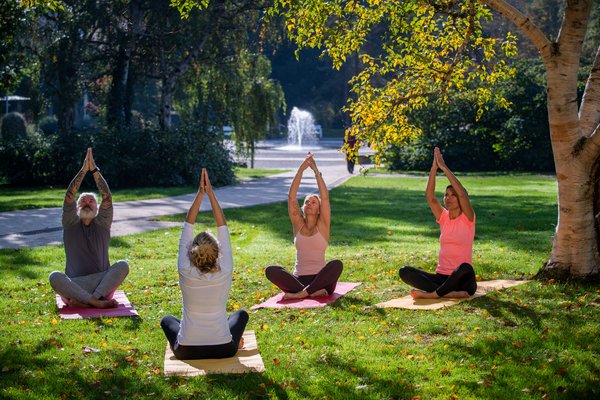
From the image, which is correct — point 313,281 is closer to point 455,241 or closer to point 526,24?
point 455,241

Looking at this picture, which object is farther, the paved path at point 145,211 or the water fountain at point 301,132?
the water fountain at point 301,132

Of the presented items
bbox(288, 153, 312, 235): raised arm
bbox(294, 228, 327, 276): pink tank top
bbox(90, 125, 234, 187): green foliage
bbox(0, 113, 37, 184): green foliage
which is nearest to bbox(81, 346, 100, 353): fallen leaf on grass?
bbox(288, 153, 312, 235): raised arm

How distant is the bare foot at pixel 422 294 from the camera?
9.71 metres

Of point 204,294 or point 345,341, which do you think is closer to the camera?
point 204,294

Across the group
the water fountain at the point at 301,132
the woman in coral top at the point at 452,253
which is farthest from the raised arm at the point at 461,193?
the water fountain at the point at 301,132

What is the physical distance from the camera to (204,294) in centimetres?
716

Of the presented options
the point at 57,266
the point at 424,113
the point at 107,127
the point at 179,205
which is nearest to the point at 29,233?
the point at 57,266

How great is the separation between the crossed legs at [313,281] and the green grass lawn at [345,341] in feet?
1.07

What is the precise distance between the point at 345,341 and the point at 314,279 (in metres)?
2.22

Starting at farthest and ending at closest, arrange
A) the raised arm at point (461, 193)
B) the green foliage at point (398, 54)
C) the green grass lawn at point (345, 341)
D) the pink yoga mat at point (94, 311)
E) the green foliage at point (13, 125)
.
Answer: the green foliage at point (13, 125) < the green foliage at point (398, 54) < the raised arm at point (461, 193) < the pink yoga mat at point (94, 311) < the green grass lawn at point (345, 341)

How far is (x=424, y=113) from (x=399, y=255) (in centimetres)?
2348

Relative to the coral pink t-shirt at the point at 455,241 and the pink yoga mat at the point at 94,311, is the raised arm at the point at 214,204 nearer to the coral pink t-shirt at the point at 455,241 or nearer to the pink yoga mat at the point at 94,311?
the pink yoga mat at the point at 94,311

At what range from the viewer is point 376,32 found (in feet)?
193

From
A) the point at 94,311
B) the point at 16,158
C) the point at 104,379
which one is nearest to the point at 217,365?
the point at 104,379
